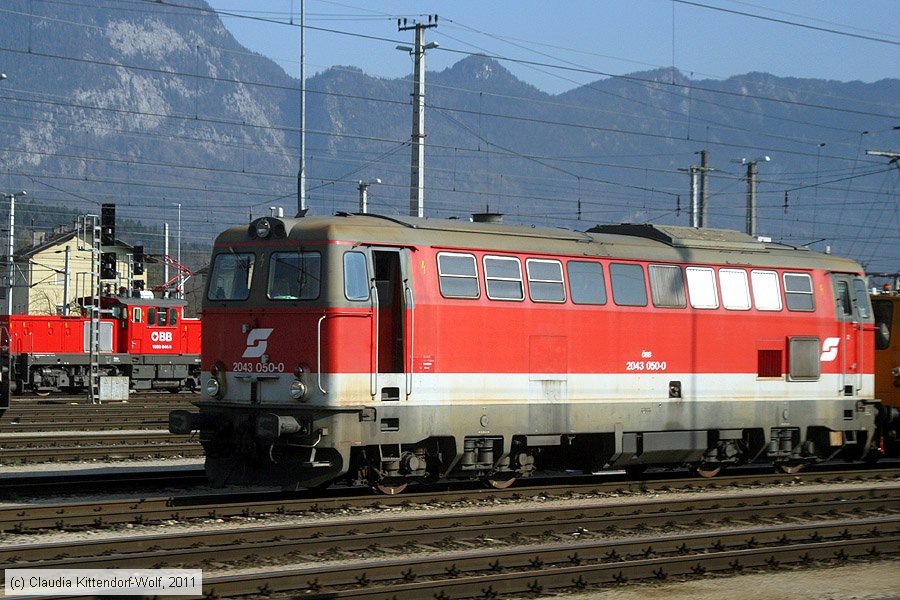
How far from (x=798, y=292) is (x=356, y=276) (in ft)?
29.3

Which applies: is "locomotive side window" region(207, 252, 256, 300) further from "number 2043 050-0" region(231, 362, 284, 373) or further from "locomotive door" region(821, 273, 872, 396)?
"locomotive door" region(821, 273, 872, 396)

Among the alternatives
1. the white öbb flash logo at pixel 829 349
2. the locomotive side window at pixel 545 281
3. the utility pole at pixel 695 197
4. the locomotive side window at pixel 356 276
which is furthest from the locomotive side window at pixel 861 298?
the utility pole at pixel 695 197

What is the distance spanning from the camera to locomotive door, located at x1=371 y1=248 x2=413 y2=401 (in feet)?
52.6

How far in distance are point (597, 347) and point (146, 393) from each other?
102ft

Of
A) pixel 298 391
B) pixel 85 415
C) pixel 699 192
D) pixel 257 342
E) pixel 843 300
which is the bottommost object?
pixel 85 415

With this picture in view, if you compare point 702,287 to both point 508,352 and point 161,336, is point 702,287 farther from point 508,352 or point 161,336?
point 161,336

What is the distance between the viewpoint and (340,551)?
41.8 feet

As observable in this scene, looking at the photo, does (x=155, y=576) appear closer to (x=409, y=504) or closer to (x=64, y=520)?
(x=64, y=520)

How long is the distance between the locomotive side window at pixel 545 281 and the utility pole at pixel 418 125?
43.0 feet

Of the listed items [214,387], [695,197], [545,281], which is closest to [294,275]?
[214,387]

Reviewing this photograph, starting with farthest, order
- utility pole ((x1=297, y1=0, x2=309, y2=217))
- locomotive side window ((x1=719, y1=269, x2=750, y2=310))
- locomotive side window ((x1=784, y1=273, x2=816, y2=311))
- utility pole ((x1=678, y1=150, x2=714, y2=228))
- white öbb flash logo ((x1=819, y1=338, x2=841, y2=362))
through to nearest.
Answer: utility pole ((x1=678, y1=150, x2=714, y2=228)), utility pole ((x1=297, y1=0, x2=309, y2=217)), white öbb flash logo ((x1=819, y1=338, x2=841, y2=362)), locomotive side window ((x1=784, y1=273, x2=816, y2=311)), locomotive side window ((x1=719, y1=269, x2=750, y2=310))

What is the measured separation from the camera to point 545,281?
17.8 meters

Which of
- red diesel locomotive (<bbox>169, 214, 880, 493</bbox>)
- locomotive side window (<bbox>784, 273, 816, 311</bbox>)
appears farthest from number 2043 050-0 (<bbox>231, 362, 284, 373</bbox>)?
locomotive side window (<bbox>784, 273, 816, 311</bbox>)

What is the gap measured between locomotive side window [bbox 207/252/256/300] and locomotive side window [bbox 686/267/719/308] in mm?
7324
